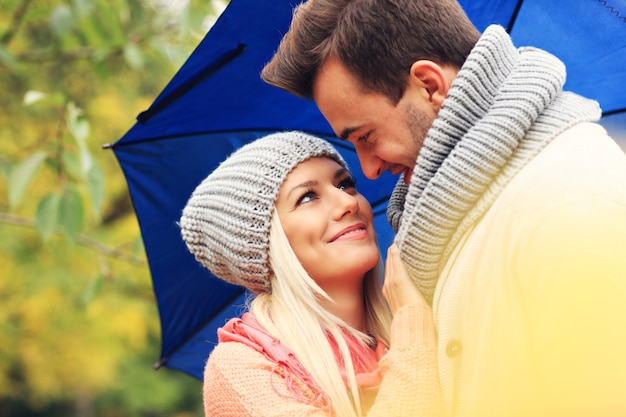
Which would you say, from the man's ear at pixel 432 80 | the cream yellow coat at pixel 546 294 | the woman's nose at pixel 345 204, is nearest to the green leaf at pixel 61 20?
the woman's nose at pixel 345 204

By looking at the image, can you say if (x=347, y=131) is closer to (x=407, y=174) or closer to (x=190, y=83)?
(x=407, y=174)

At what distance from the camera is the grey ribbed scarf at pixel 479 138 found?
6.86 ft

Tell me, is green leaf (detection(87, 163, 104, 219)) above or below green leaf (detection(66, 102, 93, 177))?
below

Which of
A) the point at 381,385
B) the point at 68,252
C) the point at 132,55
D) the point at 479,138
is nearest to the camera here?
the point at 479,138

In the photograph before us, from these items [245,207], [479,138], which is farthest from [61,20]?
[479,138]

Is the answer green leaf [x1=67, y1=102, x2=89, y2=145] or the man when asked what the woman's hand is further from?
green leaf [x1=67, y1=102, x2=89, y2=145]

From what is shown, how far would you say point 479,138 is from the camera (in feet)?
6.89

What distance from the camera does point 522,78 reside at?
7.25ft

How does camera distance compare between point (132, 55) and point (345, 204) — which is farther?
point (132, 55)

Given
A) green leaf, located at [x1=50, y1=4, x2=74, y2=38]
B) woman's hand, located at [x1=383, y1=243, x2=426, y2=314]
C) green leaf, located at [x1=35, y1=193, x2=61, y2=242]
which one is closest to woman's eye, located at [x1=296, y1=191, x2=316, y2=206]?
woman's hand, located at [x1=383, y1=243, x2=426, y2=314]

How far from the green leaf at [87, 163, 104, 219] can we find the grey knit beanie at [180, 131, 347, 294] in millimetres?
388

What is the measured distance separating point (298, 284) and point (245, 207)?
329mm

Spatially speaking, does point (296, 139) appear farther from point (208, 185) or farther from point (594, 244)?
point (594, 244)

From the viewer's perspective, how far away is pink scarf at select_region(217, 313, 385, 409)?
8.24 feet
